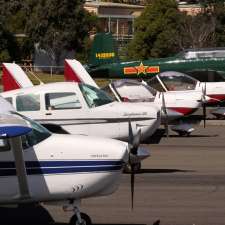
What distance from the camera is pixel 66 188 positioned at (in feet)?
29.5

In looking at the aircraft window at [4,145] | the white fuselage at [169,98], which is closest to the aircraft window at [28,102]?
the white fuselage at [169,98]

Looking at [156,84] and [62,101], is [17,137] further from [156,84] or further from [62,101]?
[156,84]

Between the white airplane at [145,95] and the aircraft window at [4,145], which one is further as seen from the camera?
the white airplane at [145,95]

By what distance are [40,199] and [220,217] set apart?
248 centimetres

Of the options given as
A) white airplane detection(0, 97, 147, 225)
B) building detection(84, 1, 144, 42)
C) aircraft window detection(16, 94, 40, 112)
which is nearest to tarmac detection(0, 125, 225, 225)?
white airplane detection(0, 97, 147, 225)

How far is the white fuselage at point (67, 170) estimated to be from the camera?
8953mm

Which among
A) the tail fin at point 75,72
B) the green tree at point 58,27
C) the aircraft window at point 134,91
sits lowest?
the green tree at point 58,27

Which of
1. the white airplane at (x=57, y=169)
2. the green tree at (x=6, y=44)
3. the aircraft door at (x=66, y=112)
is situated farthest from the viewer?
the green tree at (x=6, y=44)

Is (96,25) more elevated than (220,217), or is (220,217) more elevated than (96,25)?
(220,217)

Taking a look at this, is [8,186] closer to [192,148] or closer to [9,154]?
[9,154]

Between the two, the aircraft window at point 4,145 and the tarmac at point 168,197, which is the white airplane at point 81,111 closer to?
the tarmac at point 168,197

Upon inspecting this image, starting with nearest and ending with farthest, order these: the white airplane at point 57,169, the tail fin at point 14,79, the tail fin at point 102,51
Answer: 1. the white airplane at point 57,169
2. the tail fin at point 14,79
3. the tail fin at point 102,51

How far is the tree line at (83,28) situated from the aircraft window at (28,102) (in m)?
41.3

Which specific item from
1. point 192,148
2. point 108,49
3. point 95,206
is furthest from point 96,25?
point 95,206
